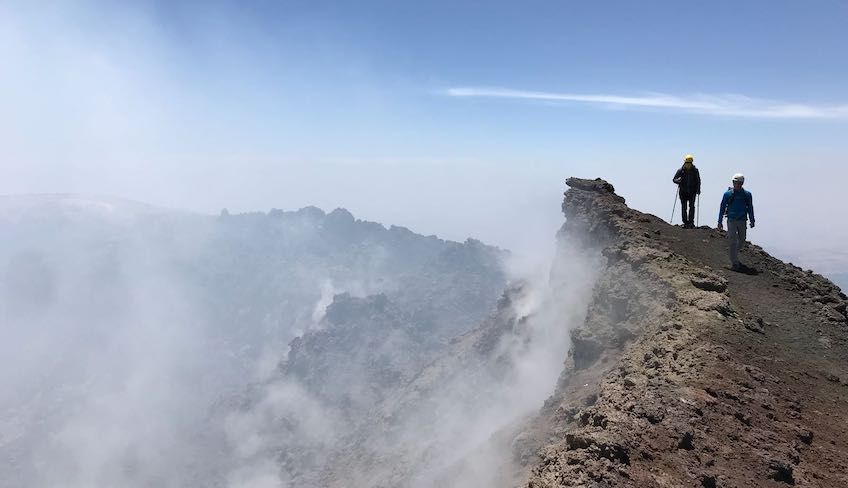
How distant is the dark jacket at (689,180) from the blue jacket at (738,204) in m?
6.66

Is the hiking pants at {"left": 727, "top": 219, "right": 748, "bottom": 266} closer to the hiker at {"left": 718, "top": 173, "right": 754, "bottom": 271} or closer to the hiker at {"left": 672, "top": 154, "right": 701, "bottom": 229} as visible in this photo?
the hiker at {"left": 718, "top": 173, "right": 754, "bottom": 271}

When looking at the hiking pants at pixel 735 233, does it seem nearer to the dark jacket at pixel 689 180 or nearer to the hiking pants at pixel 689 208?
the dark jacket at pixel 689 180

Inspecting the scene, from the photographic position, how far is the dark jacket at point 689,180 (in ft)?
93.6

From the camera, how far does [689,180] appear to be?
93.8ft

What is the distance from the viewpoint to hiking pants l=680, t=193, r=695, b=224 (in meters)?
29.4

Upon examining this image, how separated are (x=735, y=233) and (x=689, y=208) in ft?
28.4

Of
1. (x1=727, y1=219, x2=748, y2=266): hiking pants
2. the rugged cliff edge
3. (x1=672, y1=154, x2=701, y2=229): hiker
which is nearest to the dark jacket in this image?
(x1=672, y1=154, x2=701, y2=229): hiker

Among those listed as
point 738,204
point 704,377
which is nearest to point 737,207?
point 738,204

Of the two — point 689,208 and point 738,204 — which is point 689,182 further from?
point 738,204

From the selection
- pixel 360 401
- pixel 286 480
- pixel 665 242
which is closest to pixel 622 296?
pixel 665 242

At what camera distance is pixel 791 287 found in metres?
22.2

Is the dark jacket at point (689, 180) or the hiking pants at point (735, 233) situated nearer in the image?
the hiking pants at point (735, 233)

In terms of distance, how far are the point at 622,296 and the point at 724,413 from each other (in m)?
12.2

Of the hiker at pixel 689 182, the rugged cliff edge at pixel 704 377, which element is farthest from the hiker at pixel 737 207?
the hiker at pixel 689 182
